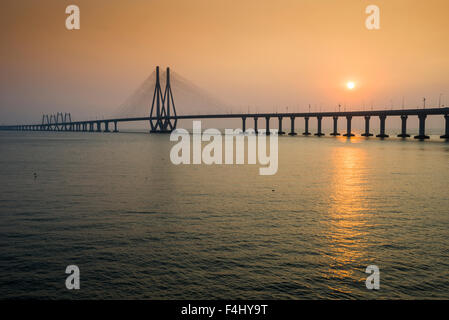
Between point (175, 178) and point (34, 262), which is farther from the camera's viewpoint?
point (175, 178)

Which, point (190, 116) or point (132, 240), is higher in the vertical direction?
point (190, 116)

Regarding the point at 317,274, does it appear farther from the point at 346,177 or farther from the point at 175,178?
the point at 346,177

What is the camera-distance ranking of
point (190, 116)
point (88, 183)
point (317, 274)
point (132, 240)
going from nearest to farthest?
point (317, 274) < point (132, 240) < point (88, 183) < point (190, 116)

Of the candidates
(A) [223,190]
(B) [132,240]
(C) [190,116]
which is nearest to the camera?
(B) [132,240]
